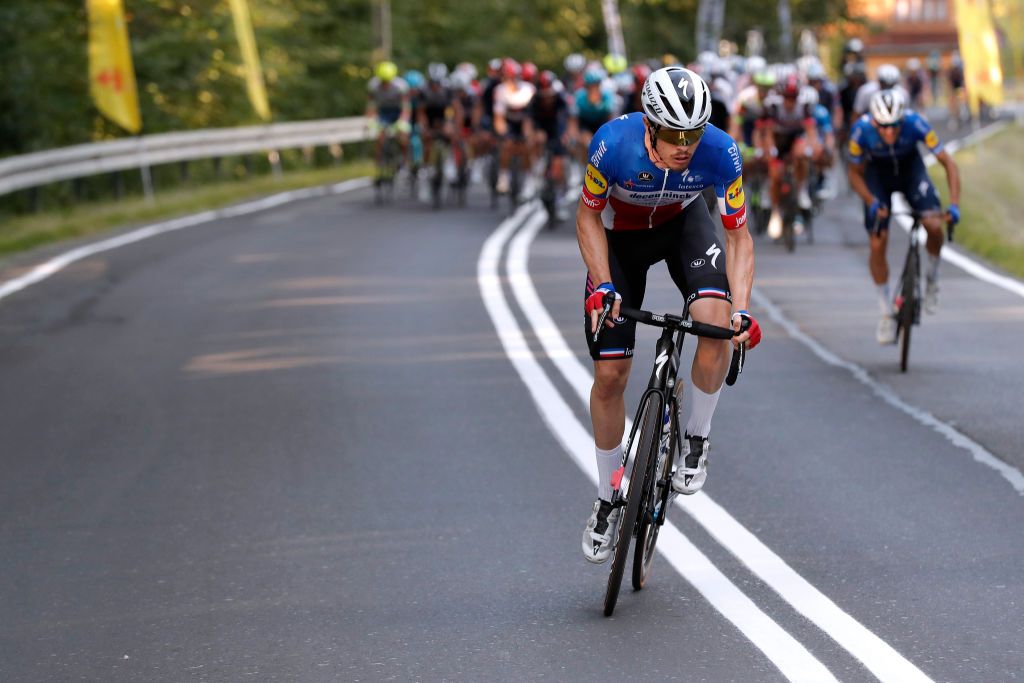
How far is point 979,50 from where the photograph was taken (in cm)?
2897

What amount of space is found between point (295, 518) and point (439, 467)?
1185mm

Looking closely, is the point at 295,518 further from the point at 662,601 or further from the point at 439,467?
the point at 662,601

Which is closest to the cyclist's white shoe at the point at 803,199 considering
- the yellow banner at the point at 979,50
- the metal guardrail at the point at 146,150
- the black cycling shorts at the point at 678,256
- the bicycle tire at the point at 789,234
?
the bicycle tire at the point at 789,234

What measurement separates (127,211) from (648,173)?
1915cm

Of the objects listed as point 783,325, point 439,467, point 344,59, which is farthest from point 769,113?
point 344,59

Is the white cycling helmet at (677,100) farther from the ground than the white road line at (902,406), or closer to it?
farther from the ground

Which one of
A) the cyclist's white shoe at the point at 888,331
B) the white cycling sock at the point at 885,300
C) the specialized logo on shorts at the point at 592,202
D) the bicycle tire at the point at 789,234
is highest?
the specialized logo on shorts at the point at 592,202

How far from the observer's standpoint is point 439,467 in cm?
888

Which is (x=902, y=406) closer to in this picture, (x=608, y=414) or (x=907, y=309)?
(x=907, y=309)

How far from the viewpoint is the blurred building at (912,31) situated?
137 m

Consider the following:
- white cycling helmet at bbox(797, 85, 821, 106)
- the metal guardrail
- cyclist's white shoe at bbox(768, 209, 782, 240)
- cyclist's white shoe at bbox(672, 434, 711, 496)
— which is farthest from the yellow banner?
cyclist's white shoe at bbox(672, 434, 711, 496)

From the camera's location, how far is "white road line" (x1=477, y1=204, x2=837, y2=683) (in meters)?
5.75

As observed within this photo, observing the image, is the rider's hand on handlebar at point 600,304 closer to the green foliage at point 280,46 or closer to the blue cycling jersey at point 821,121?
the blue cycling jersey at point 821,121

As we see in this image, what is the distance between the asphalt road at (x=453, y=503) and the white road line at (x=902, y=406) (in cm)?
5
